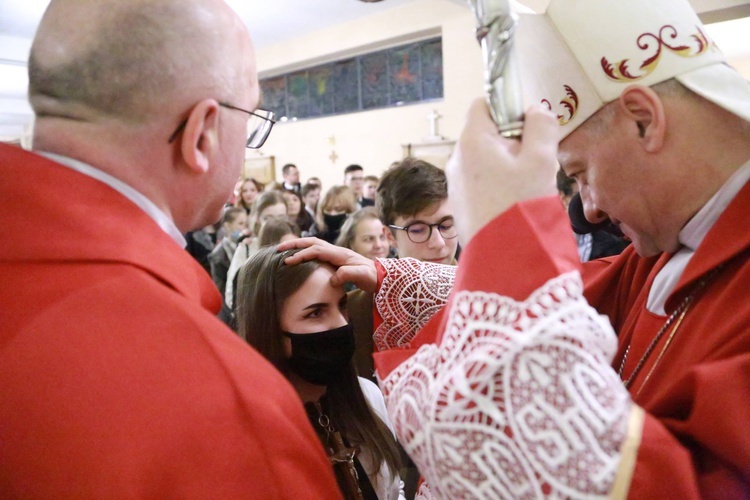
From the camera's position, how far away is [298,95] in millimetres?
12758

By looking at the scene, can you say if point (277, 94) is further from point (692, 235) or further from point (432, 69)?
point (692, 235)

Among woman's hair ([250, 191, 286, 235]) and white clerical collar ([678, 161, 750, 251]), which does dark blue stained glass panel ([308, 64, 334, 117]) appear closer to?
woman's hair ([250, 191, 286, 235])

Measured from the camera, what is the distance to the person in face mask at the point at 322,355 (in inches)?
68.7

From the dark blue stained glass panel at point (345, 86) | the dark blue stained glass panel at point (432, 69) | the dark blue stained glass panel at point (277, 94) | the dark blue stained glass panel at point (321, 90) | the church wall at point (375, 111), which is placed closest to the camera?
the church wall at point (375, 111)

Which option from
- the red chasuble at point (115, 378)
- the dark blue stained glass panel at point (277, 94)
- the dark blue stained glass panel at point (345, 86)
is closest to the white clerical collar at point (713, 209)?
the red chasuble at point (115, 378)

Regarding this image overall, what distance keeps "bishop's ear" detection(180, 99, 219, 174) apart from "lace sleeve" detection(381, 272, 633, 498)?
0.53m

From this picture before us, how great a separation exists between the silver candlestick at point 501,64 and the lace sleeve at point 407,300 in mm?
852

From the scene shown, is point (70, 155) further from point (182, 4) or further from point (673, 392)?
point (673, 392)

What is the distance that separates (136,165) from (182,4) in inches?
11.0

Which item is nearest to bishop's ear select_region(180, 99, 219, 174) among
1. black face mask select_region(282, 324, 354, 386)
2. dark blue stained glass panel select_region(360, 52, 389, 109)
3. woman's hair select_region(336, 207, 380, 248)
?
black face mask select_region(282, 324, 354, 386)

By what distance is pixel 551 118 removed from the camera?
0.80m

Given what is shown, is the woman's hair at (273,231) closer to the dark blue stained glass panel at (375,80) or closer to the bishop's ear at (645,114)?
the bishop's ear at (645,114)

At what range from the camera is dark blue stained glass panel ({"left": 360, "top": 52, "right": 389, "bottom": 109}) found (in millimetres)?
11070

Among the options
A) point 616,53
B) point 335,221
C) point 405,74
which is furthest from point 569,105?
point 405,74
